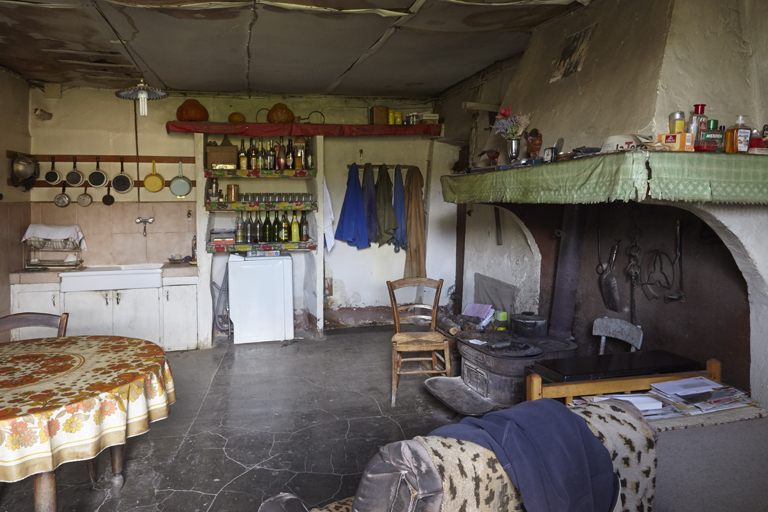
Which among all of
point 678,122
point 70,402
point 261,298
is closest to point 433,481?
point 70,402

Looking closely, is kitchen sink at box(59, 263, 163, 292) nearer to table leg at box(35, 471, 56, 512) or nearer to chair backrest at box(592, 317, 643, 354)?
table leg at box(35, 471, 56, 512)

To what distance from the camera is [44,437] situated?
207cm

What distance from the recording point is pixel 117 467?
294 centimetres

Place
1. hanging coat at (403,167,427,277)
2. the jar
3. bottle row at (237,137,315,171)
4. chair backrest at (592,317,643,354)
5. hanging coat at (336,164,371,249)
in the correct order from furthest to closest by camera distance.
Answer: hanging coat at (403,167,427,277), hanging coat at (336,164,371,249), bottle row at (237,137,315,171), chair backrest at (592,317,643,354), the jar

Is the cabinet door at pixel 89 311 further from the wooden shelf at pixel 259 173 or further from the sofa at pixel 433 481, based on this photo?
the sofa at pixel 433 481

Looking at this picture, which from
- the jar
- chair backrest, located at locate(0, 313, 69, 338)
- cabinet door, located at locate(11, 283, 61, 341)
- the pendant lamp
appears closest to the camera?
the jar

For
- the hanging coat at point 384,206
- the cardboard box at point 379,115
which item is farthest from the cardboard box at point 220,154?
the hanging coat at point 384,206

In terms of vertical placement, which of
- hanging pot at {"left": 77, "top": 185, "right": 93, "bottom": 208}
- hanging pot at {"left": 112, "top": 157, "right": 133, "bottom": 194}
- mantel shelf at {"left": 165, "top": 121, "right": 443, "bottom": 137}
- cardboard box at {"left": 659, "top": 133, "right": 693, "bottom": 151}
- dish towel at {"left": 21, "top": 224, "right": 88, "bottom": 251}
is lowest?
dish towel at {"left": 21, "top": 224, "right": 88, "bottom": 251}

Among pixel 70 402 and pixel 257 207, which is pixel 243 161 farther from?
pixel 70 402

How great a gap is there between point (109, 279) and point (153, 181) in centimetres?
133

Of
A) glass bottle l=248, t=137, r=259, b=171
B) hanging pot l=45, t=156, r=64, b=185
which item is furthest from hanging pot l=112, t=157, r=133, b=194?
glass bottle l=248, t=137, r=259, b=171

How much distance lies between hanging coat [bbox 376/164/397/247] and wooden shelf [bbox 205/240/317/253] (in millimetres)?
1095

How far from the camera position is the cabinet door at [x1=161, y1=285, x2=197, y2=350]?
5.57 meters

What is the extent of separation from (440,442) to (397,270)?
558 centimetres
